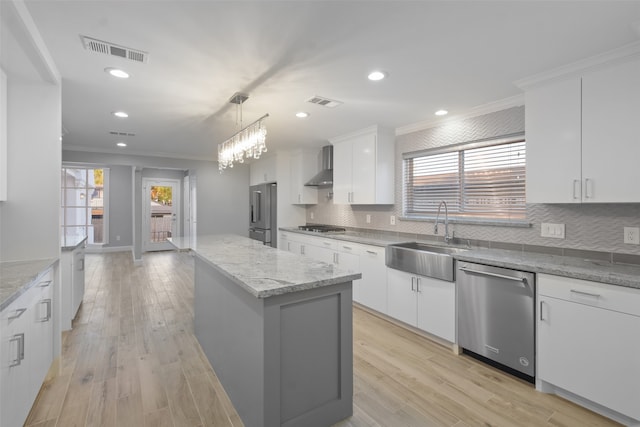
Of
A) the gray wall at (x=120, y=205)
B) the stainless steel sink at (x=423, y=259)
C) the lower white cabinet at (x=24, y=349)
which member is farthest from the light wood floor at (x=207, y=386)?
the gray wall at (x=120, y=205)

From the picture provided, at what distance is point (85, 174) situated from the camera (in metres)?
7.98

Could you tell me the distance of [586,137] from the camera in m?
2.20

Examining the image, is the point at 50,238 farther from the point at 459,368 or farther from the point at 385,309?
the point at 459,368

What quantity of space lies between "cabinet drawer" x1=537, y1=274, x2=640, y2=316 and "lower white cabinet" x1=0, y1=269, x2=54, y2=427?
3091 mm

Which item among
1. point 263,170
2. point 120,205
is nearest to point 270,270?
point 263,170

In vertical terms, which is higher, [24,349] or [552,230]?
[552,230]

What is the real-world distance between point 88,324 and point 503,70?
4.63 meters

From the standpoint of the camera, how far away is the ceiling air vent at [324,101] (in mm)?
2984

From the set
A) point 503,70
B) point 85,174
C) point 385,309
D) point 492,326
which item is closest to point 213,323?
point 385,309

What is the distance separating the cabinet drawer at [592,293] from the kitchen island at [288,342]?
4.59ft

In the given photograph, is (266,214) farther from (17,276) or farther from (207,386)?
(17,276)

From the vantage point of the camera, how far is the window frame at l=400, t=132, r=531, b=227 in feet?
9.58

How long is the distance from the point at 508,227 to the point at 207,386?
2.95 meters

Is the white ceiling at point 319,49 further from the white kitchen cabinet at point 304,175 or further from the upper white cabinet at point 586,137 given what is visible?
the white kitchen cabinet at point 304,175
